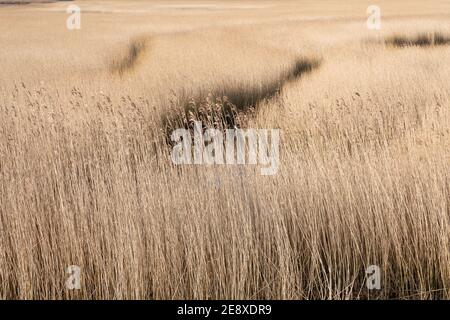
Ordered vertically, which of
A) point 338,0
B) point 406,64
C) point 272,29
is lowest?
point 406,64

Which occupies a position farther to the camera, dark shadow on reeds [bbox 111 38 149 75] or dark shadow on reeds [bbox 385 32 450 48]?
dark shadow on reeds [bbox 385 32 450 48]

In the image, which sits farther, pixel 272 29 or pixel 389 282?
pixel 272 29

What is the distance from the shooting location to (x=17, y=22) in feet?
84.4

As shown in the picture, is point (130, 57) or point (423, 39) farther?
point (423, 39)

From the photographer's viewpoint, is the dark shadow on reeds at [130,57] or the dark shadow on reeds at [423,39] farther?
the dark shadow on reeds at [423,39]

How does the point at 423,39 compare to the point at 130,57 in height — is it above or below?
above

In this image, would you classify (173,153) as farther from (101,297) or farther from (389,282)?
(389,282)

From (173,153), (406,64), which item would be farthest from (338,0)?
(173,153)

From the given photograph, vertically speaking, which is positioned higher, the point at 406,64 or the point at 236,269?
the point at 406,64

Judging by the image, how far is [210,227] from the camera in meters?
4.56

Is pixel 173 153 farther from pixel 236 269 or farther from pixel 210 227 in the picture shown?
pixel 236 269

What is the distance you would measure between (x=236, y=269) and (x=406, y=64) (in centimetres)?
959
